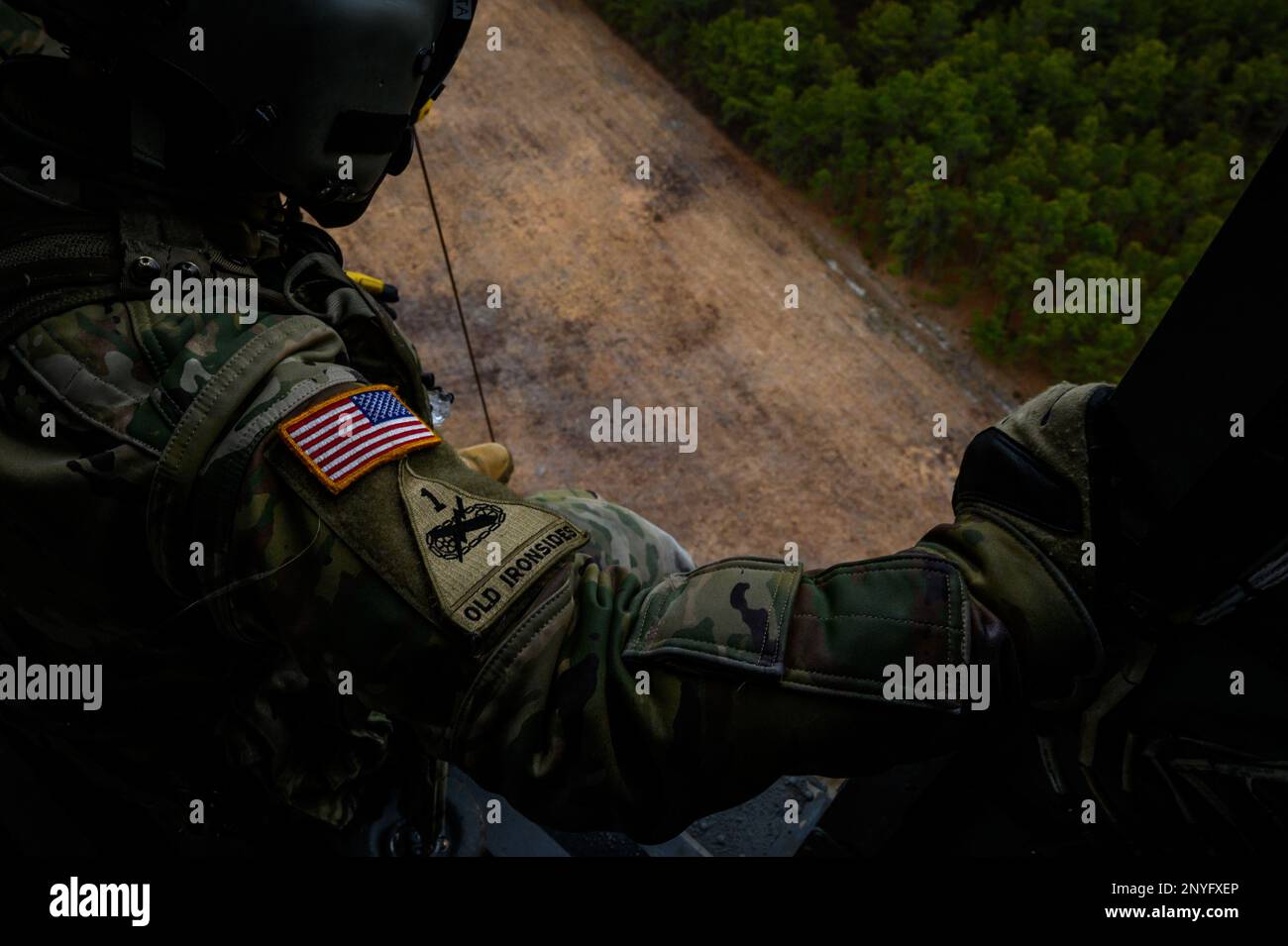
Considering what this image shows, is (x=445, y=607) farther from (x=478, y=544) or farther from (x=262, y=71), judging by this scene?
(x=262, y=71)

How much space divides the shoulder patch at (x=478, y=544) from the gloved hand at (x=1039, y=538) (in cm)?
61

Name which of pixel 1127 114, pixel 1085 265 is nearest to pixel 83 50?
pixel 1085 265

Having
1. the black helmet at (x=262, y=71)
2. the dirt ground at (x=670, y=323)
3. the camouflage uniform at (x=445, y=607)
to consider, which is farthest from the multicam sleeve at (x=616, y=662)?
the dirt ground at (x=670, y=323)

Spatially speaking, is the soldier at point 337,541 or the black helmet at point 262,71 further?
the black helmet at point 262,71

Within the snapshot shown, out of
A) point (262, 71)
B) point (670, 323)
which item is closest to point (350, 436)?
point (262, 71)

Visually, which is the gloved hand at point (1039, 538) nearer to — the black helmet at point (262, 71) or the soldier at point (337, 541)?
the soldier at point (337, 541)

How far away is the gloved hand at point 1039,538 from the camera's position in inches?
56.6

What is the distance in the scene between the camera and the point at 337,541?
144cm

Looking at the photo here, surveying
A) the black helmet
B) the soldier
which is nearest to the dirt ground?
the black helmet

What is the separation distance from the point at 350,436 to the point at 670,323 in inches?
204

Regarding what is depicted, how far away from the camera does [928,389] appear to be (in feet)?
21.1

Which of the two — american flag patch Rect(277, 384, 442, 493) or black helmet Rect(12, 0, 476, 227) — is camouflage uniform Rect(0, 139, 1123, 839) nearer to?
american flag patch Rect(277, 384, 442, 493)
